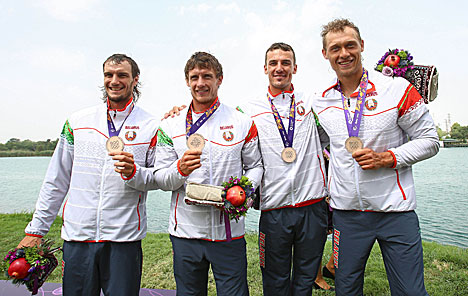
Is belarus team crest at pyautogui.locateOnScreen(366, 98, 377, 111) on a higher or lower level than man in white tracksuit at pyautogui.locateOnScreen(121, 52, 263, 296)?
higher

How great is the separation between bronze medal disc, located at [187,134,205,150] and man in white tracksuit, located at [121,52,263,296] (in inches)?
1.3

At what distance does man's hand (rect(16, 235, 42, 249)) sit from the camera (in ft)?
8.77

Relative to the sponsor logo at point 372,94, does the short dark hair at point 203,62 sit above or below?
above

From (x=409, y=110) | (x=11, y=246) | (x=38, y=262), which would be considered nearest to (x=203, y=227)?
(x=38, y=262)

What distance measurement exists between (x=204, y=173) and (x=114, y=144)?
79 cm

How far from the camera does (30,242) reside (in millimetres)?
2686

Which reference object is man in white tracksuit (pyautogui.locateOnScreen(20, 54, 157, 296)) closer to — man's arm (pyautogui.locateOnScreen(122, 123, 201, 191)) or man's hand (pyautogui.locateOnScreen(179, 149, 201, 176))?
man's arm (pyautogui.locateOnScreen(122, 123, 201, 191))

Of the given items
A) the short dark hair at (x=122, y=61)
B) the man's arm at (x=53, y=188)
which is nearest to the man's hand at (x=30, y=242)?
the man's arm at (x=53, y=188)

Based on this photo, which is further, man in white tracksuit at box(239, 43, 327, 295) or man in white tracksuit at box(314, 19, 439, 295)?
man in white tracksuit at box(239, 43, 327, 295)

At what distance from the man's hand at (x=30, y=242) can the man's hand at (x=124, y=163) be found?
1061mm

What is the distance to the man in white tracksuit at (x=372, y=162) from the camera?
7.95 ft

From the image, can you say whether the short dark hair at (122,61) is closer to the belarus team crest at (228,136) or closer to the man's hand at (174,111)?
the man's hand at (174,111)

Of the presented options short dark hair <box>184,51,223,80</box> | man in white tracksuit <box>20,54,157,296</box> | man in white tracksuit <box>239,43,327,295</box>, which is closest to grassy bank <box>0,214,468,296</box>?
man in white tracksuit <box>239,43,327,295</box>

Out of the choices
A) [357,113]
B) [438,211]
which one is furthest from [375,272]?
[438,211]
